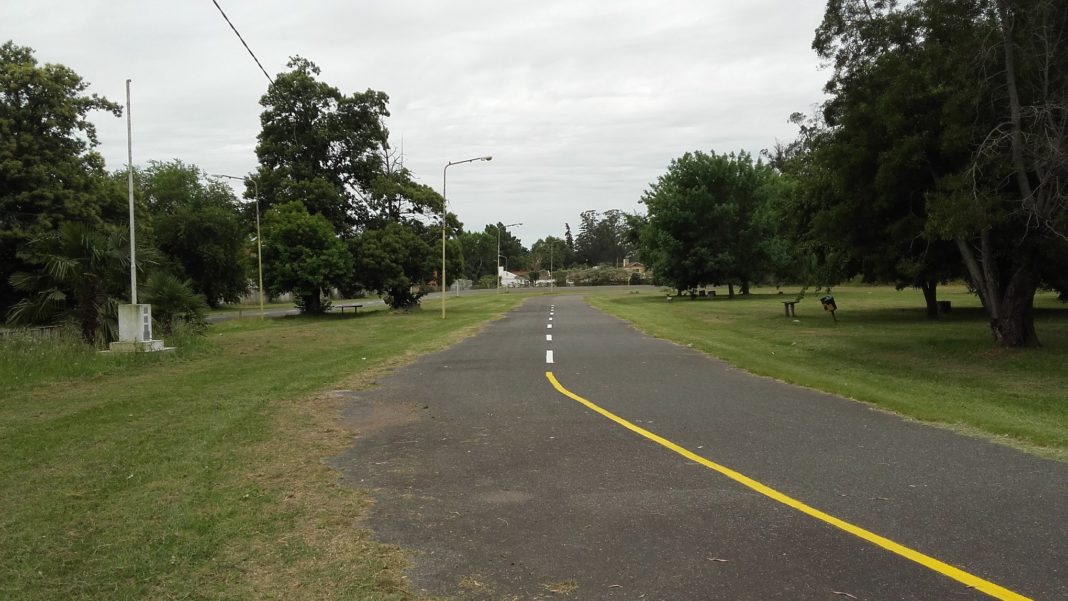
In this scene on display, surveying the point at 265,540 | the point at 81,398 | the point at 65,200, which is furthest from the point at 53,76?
the point at 265,540

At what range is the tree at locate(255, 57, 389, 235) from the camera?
4781 centimetres

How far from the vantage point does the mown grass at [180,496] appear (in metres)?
4.31

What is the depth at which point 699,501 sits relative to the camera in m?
5.67

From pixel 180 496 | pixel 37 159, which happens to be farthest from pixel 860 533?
pixel 37 159

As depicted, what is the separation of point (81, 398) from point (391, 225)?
117 feet

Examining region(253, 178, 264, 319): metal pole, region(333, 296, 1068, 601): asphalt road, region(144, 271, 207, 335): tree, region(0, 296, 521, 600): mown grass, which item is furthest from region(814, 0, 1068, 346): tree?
region(253, 178, 264, 319): metal pole

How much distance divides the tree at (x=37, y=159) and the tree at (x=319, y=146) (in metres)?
12.6

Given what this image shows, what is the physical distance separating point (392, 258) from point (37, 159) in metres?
18.8

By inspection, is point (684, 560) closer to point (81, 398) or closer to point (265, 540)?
point (265, 540)

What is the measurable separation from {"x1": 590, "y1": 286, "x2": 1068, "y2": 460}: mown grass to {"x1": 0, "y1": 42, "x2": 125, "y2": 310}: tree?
28.0 metres

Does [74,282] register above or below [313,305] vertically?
above

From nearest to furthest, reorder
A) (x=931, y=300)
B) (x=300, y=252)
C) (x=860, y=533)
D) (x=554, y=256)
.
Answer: (x=860, y=533) → (x=931, y=300) → (x=300, y=252) → (x=554, y=256)

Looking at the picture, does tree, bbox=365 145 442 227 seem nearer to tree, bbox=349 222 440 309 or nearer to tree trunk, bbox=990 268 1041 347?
tree, bbox=349 222 440 309

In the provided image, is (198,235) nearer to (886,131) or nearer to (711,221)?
(711,221)
